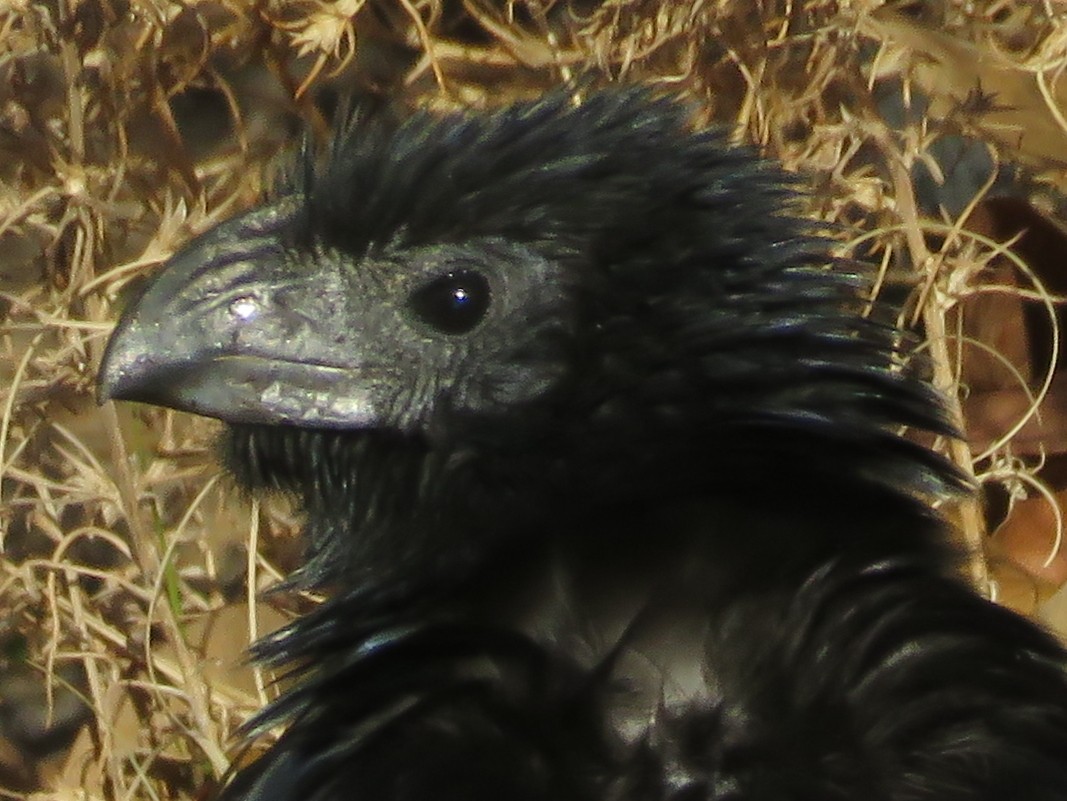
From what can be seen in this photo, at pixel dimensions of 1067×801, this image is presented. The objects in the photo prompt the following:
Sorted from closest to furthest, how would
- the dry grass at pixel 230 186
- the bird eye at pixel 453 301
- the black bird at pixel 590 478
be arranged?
1. the black bird at pixel 590 478
2. the bird eye at pixel 453 301
3. the dry grass at pixel 230 186

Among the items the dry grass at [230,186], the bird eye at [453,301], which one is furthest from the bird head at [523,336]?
the dry grass at [230,186]

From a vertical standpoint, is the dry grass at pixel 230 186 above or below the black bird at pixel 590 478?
below

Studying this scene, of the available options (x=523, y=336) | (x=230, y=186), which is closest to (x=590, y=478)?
(x=523, y=336)

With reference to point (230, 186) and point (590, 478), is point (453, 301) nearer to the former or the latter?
point (590, 478)

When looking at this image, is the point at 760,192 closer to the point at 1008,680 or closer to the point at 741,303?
the point at 741,303

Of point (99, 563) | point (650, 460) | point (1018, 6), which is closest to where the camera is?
point (650, 460)

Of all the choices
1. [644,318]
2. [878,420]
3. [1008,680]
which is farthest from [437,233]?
[1008,680]

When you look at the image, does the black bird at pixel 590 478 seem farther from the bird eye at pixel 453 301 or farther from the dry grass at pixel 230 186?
the dry grass at pixel 230 186
